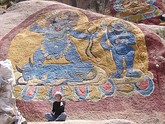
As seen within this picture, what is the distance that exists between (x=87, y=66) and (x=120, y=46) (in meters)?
1.31

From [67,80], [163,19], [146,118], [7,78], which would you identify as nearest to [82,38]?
[67,80]

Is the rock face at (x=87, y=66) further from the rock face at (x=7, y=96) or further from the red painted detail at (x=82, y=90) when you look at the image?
the rock face at (x=7, y=96)

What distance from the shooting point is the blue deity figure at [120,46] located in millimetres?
Result: 10587

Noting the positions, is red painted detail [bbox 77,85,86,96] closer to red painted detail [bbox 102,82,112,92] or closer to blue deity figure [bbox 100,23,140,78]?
red painted detail [bbox 102,82,112,92]

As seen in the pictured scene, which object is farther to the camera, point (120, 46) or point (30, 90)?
point (120, 46)

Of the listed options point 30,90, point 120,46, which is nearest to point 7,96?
point 30,90

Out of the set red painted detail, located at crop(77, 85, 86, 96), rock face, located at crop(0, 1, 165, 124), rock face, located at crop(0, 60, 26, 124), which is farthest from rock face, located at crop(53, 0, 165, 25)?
rock face, located at crop(0, 60, 26, 124)

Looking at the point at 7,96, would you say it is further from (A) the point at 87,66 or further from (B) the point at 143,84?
(B) the point at 143,84

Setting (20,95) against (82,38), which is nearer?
(20,95)

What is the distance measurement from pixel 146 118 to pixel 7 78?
4.13 metres

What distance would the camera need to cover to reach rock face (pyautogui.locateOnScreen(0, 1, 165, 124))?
31.2ft

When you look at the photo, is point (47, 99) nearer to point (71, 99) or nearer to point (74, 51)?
point (71, 99)

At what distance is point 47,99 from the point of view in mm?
9781

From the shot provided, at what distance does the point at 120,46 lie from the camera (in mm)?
11297
